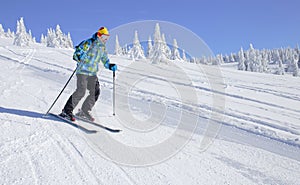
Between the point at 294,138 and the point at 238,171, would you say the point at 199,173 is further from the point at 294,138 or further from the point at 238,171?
the point at 294,138

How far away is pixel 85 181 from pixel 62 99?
4.31 meters

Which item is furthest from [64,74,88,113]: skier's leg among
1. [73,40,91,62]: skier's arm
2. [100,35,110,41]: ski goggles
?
[100,35,110,41]: ski goggles

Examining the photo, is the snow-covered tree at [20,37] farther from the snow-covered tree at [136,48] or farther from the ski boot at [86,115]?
the ski boot at [86,115]

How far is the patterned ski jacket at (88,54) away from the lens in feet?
15.4

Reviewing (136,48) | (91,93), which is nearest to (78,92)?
(91,93)

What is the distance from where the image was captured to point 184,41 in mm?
4848

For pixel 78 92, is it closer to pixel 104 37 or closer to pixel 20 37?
pixel 104 37

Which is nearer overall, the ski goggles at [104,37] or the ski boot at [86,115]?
the ski goggles at [104,37]

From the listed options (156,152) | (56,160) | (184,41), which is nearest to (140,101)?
(184,41)

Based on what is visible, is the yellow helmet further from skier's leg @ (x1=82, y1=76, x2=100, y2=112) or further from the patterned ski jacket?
skier's leg @ (x1=82, y1=76, x2=100, y2=112)

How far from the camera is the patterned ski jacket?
468 cm

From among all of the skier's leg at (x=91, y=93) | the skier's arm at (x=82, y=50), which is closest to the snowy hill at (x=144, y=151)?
the skier's leg at (x=91, y=93)

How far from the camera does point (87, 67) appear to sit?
4.75 meters

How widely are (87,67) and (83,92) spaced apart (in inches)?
19.8
